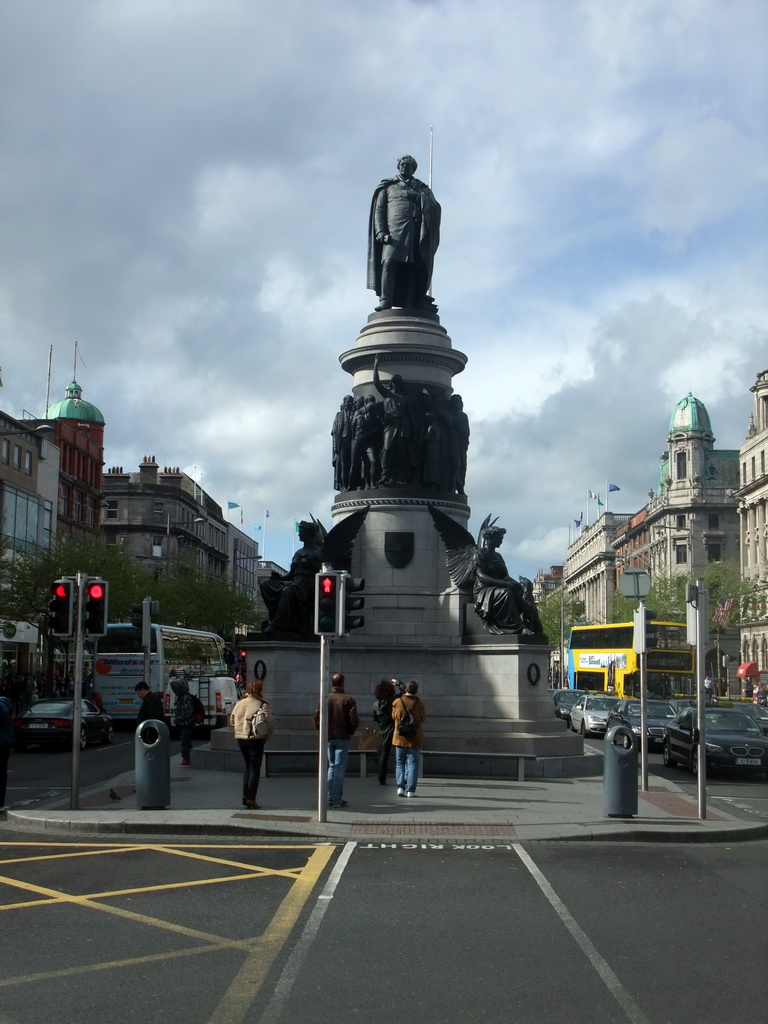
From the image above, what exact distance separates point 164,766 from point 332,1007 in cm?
933

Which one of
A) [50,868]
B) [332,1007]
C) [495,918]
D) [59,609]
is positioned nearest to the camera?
[332,1007]

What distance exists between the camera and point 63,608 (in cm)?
1647

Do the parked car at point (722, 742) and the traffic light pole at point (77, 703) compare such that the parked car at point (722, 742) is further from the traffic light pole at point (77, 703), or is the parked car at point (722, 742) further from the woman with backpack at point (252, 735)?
the traffic light pole at point (77, 703)

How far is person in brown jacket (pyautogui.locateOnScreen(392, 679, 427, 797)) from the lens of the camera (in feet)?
55.5

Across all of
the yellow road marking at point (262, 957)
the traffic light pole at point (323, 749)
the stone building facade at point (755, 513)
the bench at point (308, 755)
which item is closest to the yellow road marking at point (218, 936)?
the yellow road marking at point (262, 957)

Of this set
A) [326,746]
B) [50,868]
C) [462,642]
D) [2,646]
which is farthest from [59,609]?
[2,646]

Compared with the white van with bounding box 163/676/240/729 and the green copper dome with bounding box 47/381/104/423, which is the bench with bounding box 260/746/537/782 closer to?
the white van with bounding box 163/676/240/729

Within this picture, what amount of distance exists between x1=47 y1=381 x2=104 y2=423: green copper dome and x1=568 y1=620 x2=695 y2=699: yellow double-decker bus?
44524mm

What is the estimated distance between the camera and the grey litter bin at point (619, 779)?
605 inches

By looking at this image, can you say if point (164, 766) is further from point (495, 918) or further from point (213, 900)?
point (495, 918)

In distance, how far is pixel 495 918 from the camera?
31.3 feet

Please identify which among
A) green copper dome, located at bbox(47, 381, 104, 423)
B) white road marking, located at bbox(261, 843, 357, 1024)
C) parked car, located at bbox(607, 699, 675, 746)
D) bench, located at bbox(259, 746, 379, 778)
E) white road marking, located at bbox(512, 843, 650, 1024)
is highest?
green copper dome, located at bbox(47, 381, 104, 423)

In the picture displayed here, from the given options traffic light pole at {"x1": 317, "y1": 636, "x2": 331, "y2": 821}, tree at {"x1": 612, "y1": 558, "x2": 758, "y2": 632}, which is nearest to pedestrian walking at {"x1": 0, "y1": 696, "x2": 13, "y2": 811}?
traffic light pole at {"x1": 317, "y1": 636, "x2": 331, "y2": 821}

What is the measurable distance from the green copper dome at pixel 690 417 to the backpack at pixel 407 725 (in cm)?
11050
